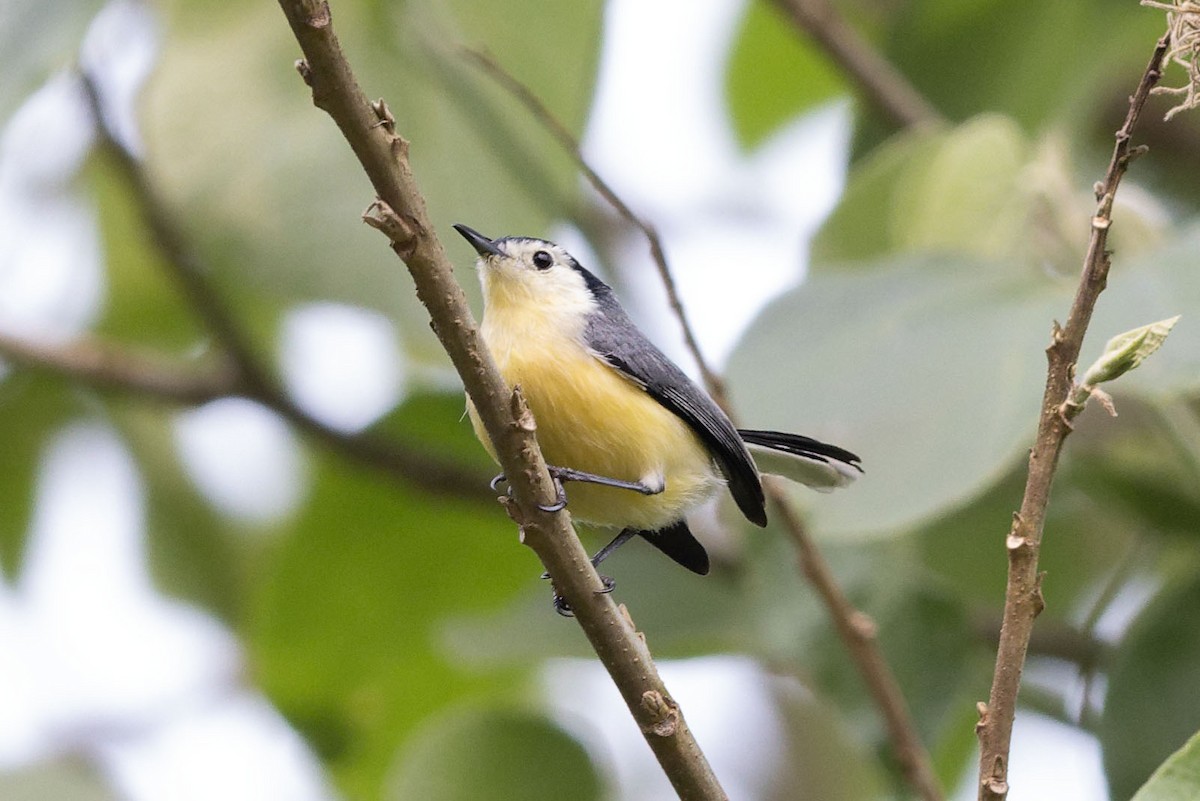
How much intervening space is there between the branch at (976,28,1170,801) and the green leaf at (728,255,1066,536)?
1.71 ft

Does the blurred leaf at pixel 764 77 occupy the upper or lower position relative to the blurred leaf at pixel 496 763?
upper

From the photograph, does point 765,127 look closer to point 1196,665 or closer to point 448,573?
point 448,573

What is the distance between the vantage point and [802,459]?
2.06m

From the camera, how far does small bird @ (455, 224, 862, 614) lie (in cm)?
201

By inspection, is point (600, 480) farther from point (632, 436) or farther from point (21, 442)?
point (21, 442)

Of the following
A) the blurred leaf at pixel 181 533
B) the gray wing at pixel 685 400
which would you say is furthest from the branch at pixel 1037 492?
the blurred leaf at pixel 181 533

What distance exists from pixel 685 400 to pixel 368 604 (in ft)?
3.23

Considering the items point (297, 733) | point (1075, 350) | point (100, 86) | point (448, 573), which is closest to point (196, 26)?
point (100, 86)

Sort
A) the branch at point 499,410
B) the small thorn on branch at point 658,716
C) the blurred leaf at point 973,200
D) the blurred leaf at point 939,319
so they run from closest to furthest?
the branch at point 499,410
the small thorn on branch at point 658,716
the blurred leaf at point 939,319
the blurred leaf at point 973,200

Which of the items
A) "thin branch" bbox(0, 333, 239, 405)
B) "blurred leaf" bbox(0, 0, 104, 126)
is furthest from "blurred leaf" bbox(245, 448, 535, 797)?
"blurred leaf" bbox(0, 0, 104, 126)

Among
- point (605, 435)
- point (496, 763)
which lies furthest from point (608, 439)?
point (496, 763)

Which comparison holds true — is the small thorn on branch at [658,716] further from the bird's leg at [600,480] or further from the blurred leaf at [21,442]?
the blurred leaf at [21,442]

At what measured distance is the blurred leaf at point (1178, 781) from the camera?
3.96 feet

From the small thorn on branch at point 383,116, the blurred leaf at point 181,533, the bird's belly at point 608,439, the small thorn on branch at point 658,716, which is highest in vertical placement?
the blurred leaf at point 181,533
